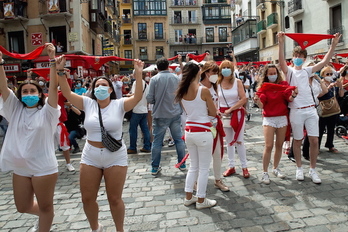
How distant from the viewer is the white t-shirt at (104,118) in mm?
3307

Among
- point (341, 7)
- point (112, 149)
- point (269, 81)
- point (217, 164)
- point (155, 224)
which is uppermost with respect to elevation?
point (341, 7)

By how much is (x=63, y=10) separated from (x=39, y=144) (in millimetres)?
21177

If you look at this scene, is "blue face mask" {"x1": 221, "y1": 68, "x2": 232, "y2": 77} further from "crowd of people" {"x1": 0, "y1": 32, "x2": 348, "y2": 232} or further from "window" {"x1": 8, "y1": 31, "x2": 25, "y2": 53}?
"window" {"x1": 8, "y1": 31, "x2": 25, "y2": 53}

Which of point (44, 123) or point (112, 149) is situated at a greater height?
point (44, 123)

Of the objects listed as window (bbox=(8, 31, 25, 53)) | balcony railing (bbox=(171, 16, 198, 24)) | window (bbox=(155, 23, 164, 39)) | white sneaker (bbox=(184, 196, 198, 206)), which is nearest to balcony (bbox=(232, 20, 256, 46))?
balcony railing (bbox=(171, 16, 198, 24))

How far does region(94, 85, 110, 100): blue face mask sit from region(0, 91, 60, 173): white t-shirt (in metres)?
0.42

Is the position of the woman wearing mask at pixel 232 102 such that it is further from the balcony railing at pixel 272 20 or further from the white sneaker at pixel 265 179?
the balcony railing at pixel 272 20

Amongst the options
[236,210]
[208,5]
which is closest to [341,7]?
[236,210]

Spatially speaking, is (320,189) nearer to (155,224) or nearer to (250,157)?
(250,157)

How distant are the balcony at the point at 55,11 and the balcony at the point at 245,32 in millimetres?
21818

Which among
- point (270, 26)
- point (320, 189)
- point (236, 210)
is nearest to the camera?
point (236, 210)

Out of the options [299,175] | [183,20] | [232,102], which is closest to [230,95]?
[232,102]

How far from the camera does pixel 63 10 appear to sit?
22078 millimetres

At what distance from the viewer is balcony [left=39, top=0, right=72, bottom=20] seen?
21797 millimetres
